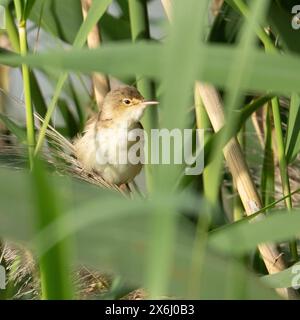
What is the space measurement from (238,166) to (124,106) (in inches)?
35.9

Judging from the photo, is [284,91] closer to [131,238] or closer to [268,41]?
[131,238]

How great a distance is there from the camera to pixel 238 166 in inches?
67.5

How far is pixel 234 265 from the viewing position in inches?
30.7

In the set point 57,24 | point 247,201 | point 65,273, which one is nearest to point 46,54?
point 65,273

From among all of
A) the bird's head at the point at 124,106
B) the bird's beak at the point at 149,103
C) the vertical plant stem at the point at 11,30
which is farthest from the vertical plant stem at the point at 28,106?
the bird's head at the point at 124,106

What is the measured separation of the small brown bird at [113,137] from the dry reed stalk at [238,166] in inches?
25.2

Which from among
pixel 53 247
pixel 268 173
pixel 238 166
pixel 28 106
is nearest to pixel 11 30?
pixel 28 106

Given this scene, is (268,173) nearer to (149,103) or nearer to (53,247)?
(149,103)

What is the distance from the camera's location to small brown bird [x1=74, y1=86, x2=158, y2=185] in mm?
2422

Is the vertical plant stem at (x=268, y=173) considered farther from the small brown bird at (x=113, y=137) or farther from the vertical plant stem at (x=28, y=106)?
the vertical plant stem at (x=28, y=106)

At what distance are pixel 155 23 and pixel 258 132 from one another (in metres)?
0.43

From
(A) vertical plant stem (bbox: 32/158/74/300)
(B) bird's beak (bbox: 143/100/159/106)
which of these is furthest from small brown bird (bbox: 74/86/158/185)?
(A) vertical plant stem (bbox: 32/158/74/300)

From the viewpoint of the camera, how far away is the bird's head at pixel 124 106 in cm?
233
